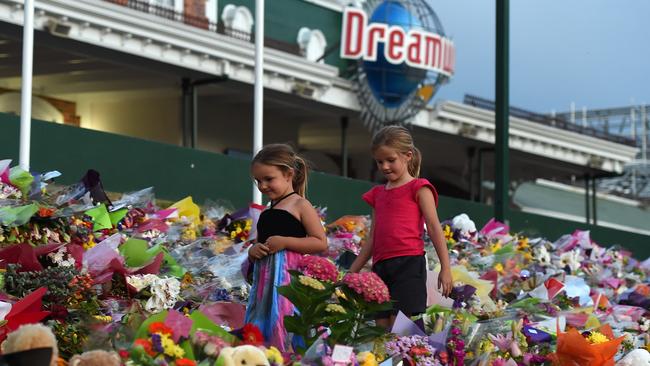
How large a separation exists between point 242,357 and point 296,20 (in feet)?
74.8

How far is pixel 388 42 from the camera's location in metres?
26.1

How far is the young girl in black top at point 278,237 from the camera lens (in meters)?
5.30

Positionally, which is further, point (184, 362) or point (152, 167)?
point (152, 167)

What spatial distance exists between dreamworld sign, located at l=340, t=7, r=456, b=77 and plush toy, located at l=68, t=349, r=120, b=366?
22.5 metres

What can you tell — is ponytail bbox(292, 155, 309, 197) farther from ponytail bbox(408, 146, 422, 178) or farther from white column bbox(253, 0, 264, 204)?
white column bbox(253, 0, 264, 204)

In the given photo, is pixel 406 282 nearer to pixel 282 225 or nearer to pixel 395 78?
pixel 282 225

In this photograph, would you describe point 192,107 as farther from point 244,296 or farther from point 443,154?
point 244,296

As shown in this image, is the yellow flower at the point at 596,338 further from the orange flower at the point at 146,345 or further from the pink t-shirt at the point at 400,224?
the orange flower at the point at 146,345

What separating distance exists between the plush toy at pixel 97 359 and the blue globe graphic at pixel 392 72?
73.4 feet

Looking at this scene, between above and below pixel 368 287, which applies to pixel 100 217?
above

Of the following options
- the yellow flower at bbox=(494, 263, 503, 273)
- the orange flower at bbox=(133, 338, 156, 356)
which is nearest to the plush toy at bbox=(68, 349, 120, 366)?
the orange flower at bbox=(133, 338, 156, 356)

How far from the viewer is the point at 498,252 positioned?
388 inches

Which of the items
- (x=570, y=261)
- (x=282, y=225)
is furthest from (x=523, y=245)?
(x=282, y=225)

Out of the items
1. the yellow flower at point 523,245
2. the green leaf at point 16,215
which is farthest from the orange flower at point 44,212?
the yellow flower at point 523,245
